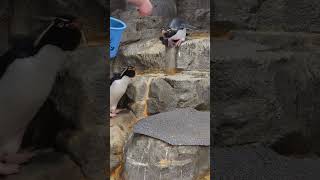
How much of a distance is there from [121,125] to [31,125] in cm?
124

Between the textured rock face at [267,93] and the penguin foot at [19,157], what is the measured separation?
352 mm

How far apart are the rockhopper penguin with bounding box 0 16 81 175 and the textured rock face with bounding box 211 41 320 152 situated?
0.94 ft

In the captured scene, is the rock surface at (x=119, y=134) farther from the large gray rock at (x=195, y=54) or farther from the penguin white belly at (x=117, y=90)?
the large gray rock at (x=195, y=54)

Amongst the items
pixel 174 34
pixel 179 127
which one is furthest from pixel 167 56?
pixel 179 127

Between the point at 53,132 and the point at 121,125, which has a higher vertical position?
the point at 53,132

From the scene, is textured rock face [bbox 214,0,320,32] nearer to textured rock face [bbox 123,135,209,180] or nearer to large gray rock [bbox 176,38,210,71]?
textured rock face [bbox 123,135,209,180]

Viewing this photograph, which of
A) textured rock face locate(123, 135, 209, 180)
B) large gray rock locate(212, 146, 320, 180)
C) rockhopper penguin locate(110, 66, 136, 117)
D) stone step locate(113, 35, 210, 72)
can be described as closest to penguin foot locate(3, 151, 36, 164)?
large gray rock locate(212, 146, 320, 180)

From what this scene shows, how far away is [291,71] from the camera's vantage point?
2.13 ft

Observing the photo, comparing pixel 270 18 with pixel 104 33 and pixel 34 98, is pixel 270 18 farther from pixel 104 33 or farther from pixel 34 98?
pixel 34 98

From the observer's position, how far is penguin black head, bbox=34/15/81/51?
63 cm

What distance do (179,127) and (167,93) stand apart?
46 centimetres

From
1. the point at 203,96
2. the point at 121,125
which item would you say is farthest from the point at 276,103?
the point at 203,96

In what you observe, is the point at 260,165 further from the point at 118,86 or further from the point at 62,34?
the point at 118,86

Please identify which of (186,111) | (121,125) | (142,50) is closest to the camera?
(121,125)
